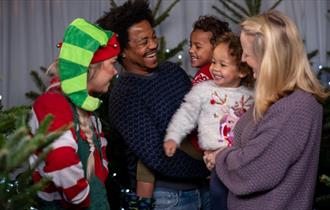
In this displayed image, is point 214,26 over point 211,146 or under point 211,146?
over

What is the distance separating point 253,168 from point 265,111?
220mm

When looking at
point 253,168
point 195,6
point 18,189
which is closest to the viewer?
point 18,189

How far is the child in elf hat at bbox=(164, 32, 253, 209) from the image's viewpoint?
2799 mm

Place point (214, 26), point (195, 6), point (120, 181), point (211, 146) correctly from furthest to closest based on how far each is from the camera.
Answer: point (195, 6)
point (120, 181)
point (214, 26)
point (211, 146)

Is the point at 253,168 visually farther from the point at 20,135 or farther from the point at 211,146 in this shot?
the point at 20,135

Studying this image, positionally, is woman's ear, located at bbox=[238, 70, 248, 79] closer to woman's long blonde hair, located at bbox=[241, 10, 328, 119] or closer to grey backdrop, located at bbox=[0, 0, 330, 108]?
woman's long blonde hair, located at bbox=[241, 10, 328, 119]

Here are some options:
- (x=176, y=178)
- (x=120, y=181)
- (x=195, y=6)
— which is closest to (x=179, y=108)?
(x=176, y=178)

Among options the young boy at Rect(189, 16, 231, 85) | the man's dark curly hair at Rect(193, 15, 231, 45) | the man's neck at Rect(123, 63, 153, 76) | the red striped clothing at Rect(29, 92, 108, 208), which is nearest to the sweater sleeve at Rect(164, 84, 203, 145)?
the man's neck at Rect(123, 63, 153, 76)

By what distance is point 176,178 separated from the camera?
112 inches

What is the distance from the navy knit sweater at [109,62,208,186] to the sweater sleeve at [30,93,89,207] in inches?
21.4

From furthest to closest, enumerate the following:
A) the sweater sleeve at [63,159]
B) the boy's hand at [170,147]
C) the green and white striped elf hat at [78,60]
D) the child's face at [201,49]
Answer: the child's face at [201,49] → the boy's hand at [170,147] → the green and white striped elf hat at [78,60] → the sweater sleeve at [63,159]

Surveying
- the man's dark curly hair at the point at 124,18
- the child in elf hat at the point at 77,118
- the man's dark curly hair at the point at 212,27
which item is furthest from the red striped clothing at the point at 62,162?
the man's dark curly hair at the point at 212,27

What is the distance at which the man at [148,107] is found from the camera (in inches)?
109

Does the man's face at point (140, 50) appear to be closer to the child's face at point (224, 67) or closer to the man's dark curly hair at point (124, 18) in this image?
the man's dark curly hair at point (124, 18)
